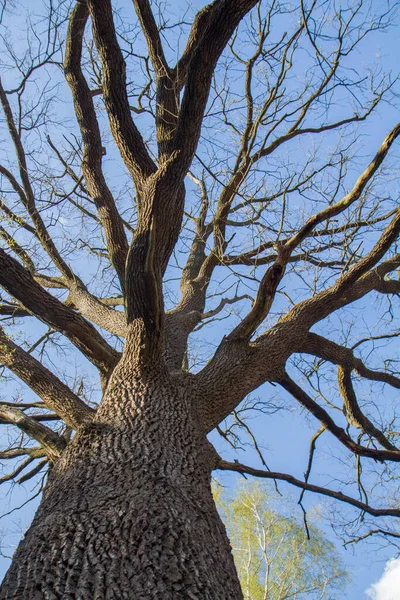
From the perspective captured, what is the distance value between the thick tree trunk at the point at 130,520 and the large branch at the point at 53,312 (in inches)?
27.9

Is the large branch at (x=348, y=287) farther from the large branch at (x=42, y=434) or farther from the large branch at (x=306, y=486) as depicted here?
the large branch at (x=42, y=434)

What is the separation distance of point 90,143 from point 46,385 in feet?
9.01

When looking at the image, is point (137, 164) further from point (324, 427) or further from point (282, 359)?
point (324, 427)

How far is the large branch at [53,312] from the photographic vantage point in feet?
9.41

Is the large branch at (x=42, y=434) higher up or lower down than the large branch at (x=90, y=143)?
lower down

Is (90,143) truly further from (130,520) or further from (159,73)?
(130,520)

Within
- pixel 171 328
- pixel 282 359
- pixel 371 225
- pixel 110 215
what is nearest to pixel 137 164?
pixel 110 215

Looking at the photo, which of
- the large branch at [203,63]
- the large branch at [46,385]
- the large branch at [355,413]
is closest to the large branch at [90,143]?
the large branch at [46,385]

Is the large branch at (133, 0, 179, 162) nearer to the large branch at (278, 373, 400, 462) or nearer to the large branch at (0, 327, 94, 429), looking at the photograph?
the large branch at (0, 327, 94, 429)

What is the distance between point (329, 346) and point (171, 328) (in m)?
1.59

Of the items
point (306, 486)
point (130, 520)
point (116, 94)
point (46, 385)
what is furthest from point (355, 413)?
point (116, 94)

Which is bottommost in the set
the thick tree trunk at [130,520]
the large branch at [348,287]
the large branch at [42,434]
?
the thick tree trunk at [130,520]

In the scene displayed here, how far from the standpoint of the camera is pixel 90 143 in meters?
4.62

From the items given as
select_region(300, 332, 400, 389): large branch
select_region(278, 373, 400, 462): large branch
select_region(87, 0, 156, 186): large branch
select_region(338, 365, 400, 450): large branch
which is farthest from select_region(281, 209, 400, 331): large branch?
select_region(87, 0, 156, 186): large branch
